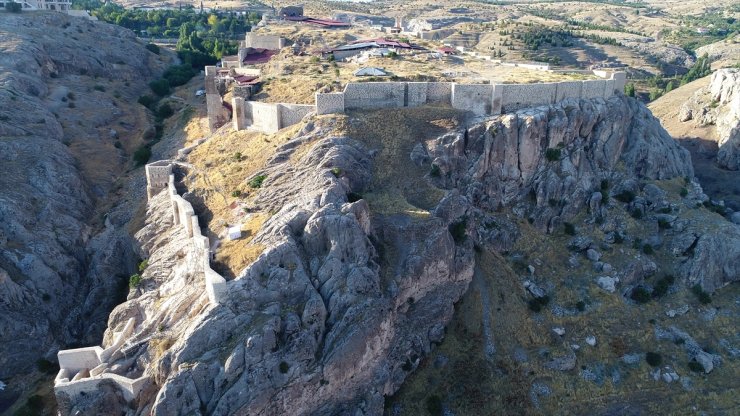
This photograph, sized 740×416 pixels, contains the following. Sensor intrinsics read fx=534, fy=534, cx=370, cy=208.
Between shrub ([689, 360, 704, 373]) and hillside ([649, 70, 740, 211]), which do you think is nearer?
shrub ([689, 360, 704, 373])

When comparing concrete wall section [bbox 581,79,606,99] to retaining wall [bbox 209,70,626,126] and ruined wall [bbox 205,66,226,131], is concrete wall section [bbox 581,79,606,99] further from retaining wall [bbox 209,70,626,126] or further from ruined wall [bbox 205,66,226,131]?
ruined wall [bbox 205,66,226,131]

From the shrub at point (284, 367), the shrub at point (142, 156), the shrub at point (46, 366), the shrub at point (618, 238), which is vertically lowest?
the shrub at point (46, 366)

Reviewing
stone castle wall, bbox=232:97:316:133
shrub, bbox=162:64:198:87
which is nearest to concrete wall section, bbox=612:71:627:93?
stone castle wall, bbox=232:97:316:133

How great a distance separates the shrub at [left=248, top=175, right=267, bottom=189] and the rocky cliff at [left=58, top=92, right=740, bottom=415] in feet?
1.51

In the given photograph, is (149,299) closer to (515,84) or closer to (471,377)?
(471,377)

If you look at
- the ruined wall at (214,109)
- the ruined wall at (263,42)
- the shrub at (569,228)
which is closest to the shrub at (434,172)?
the shrub at (569,228)

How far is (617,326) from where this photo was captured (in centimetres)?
4297

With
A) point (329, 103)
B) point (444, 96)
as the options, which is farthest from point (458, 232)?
point (329, 103)

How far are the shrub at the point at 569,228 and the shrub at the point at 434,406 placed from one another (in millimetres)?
21224

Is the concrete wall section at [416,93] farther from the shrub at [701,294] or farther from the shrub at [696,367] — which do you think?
the shrub at [696,367]

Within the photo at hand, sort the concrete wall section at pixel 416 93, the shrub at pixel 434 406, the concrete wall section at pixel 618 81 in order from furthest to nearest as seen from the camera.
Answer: the concrete wall section at pixel 618 81
the concrete wall section at pixel 416 93
the shrub at pixel 434 406

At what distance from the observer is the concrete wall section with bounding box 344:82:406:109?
46344 millimetres

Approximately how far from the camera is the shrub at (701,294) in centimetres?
4634

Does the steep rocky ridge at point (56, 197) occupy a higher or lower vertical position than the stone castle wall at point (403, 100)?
lower
